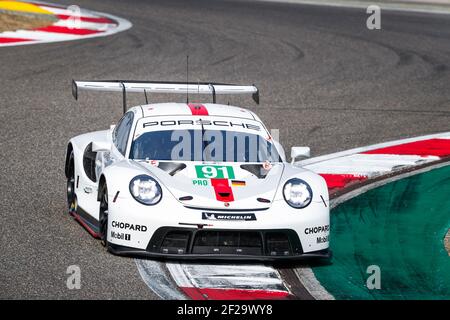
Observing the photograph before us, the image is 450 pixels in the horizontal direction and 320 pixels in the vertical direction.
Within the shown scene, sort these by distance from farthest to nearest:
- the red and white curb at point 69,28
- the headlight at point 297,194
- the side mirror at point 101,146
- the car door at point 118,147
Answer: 1. the red and white curb at point 69,28
2. the side mirror at point 101,146
3. the car door at point 118,147
4. the headlight at point 297,194

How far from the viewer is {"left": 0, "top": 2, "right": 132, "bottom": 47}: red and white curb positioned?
77.6ft

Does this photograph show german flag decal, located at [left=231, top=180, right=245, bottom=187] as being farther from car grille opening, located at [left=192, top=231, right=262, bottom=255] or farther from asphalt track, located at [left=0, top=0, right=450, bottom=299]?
asphalt track, located at [left=0, top=0, right=450, bottom=299]

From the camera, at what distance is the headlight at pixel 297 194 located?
33.8ft

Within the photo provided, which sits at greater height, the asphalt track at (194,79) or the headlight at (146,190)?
the headlight at (146,190)

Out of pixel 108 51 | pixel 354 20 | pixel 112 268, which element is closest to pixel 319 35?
pixel 354 20

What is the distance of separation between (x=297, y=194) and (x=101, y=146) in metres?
2.03

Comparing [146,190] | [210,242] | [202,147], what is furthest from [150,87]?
[210,242]

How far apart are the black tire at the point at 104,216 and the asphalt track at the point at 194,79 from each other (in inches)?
4.9

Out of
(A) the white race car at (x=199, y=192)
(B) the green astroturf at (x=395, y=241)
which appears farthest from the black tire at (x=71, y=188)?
(B) the green astroturf at (x=395, y=241)

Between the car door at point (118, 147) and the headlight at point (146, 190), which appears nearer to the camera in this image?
the headlight at point (146, 190)

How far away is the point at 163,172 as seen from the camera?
10562 mm

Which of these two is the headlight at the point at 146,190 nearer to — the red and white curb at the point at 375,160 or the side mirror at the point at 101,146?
the side mirror at the point at 101,146

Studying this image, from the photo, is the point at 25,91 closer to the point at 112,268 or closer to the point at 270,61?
the point at 270,61

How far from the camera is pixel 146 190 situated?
10.2 meters
